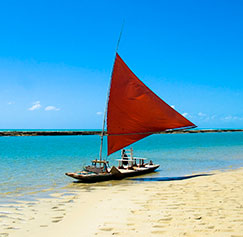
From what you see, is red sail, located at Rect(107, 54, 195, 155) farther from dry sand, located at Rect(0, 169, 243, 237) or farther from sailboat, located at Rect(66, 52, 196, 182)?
dry sand, located at Rect(0, 169, 243, 237)

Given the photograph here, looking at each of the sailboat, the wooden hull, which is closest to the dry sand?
the wooden hull

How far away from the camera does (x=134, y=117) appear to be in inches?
773

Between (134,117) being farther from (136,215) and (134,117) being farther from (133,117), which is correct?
(136,215)

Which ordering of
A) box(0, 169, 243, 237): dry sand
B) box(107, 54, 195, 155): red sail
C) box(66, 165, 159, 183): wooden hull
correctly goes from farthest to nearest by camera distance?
box(107, 54, 195, 155): red sail → box(66, 165, 159, 183): wooden hull → box(0, 169, 243, 237): dry sand

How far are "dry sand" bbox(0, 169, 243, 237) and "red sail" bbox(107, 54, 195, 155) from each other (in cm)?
699

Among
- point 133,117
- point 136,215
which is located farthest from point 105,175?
point 136,215

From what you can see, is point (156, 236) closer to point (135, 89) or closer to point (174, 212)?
point (174, 212)


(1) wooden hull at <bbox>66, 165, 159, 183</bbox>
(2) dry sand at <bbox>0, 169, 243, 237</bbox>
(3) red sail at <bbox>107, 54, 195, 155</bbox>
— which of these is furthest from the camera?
(3) red sail at <bbox>107, 54, 195, 155</bbox>

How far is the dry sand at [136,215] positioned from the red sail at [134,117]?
6.99 m

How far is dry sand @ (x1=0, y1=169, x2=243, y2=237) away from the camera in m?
7.10

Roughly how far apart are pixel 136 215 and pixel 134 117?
11.4 m

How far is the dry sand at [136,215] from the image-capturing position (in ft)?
23.3

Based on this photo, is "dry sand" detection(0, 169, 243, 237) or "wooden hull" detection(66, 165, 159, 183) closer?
"dry sand" detection(0, 169, 243, 237)

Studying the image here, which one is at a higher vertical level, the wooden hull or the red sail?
the red sail
